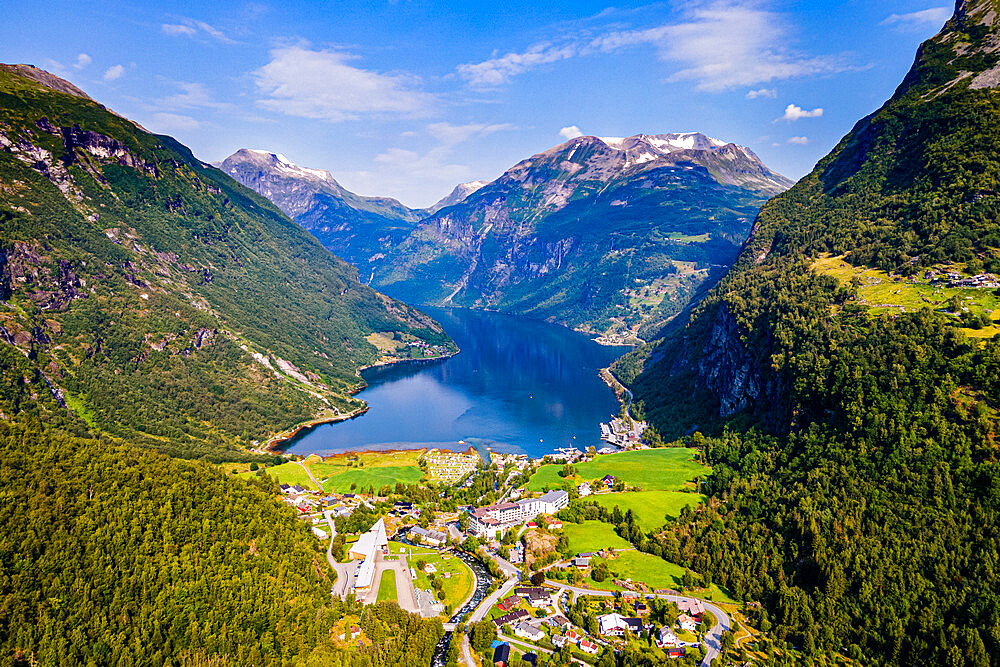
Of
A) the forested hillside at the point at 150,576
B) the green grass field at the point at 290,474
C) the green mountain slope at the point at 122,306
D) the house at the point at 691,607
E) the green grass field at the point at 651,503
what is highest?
the green mountain slope at the point at 122,306

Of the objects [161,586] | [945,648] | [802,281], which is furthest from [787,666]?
[802,281]

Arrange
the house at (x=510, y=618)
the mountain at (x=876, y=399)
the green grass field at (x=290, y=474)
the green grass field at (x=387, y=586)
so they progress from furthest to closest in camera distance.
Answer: the green grass field at (x=290, y=474) < the green grass field at (x=387, y=586) < the house at (x=510, y=618) < the mountain at (x=876, y=399)

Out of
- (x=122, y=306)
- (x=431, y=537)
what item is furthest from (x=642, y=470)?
(x=122, y=306)

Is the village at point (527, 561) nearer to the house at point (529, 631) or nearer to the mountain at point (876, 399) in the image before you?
the house at point (529, 631)

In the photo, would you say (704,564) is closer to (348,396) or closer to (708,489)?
(708,489)

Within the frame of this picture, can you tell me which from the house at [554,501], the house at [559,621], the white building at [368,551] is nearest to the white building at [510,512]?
the house at [554,501]

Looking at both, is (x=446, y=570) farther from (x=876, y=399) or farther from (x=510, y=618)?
(x=876, y=399)
